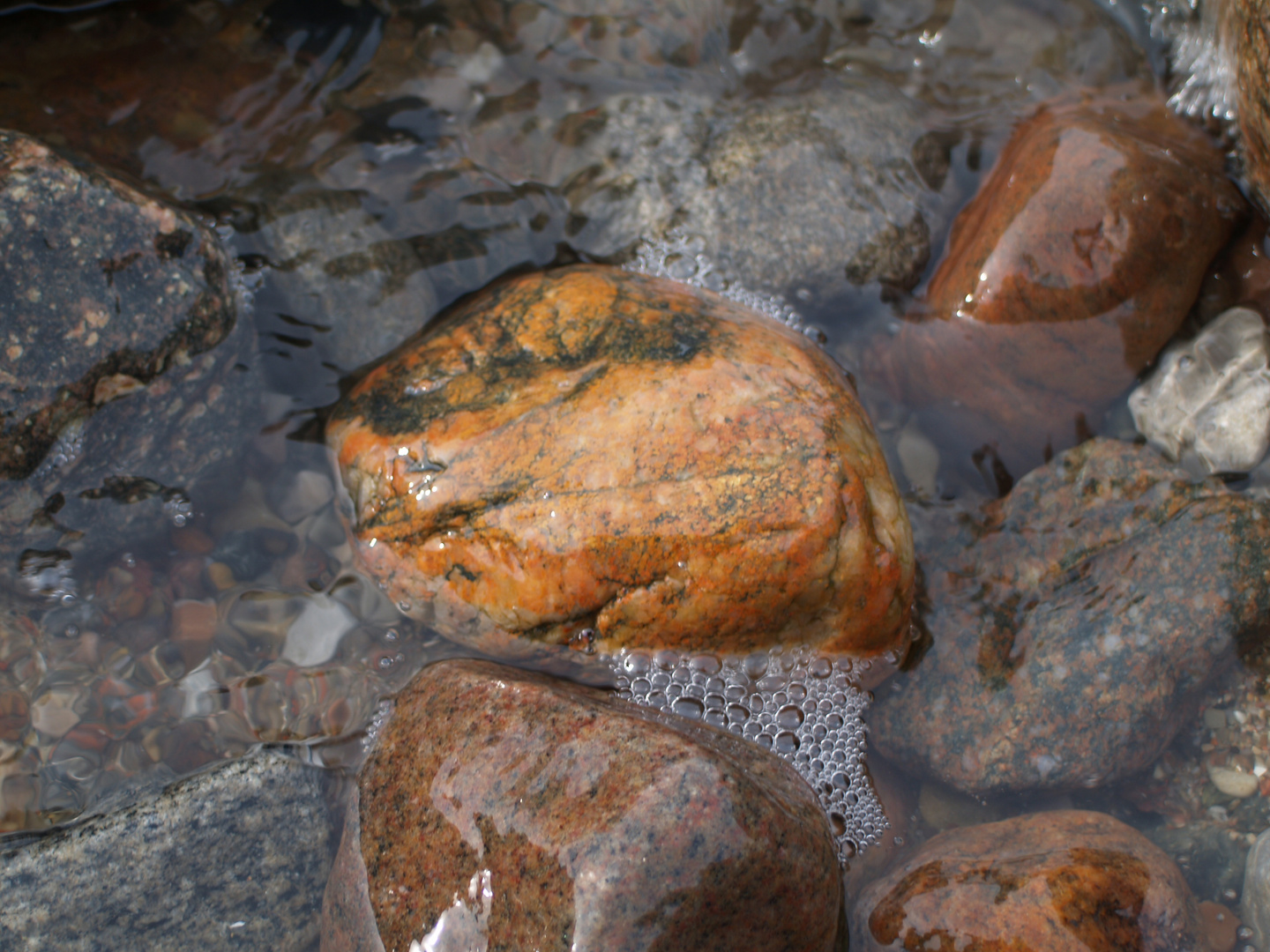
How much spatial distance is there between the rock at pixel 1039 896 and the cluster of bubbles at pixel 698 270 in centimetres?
192

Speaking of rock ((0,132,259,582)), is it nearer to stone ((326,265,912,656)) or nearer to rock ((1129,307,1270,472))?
stone ((326,265,912,656))

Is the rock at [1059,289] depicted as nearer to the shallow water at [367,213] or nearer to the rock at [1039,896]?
the shallow water at [367,213]

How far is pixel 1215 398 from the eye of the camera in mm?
2854

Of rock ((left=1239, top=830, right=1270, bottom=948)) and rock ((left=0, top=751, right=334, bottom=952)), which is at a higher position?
rock ((left=1239, top=830, right=1270, bottom=948))

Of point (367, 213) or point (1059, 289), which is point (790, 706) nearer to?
point (1059, 289)

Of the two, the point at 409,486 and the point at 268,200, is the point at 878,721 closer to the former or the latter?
the point at 409,486

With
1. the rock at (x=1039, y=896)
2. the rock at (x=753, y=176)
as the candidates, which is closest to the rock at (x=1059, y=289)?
the rock at (x=753, y=176)

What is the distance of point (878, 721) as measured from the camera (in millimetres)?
2764

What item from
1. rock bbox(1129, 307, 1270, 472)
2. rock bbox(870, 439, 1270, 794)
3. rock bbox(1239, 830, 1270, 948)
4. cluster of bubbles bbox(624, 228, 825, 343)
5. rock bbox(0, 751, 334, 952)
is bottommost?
rock bbox(0, 751, 334, 952)

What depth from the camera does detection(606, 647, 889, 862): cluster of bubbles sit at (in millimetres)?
2525

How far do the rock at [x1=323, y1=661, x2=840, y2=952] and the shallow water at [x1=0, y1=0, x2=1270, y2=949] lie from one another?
0.49 meters

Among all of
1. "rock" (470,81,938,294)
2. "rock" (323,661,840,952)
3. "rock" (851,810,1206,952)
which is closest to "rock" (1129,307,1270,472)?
"rock" (470,81,938,294)

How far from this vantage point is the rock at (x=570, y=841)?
6.26 feet

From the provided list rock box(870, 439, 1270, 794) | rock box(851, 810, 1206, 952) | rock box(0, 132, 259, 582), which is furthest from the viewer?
rock box(870, 439, 1270, 794)
